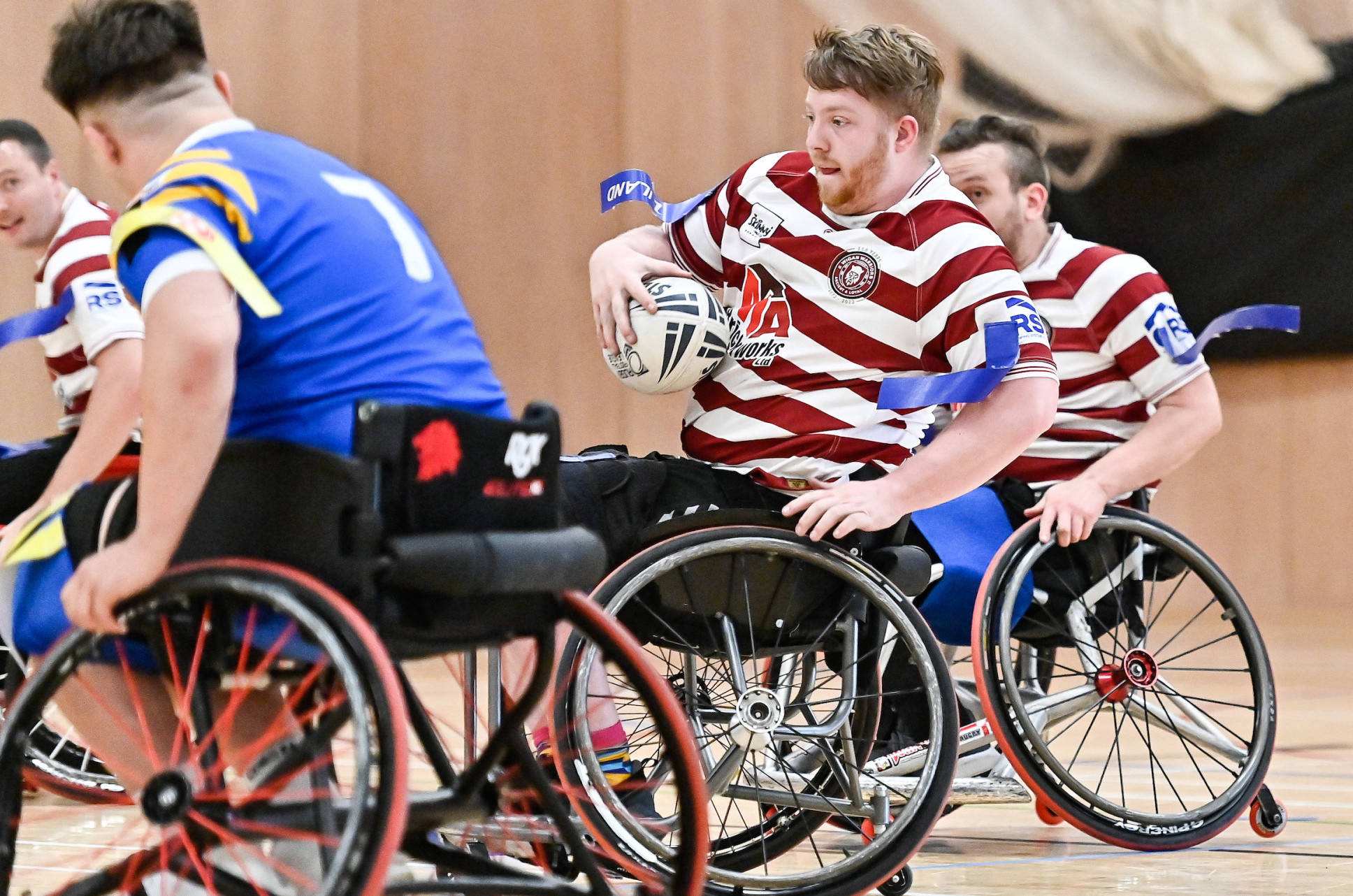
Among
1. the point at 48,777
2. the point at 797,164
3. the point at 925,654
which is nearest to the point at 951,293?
the point at 797,164

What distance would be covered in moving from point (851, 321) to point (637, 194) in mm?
405

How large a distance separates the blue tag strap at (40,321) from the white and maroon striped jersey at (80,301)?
0.5 inches

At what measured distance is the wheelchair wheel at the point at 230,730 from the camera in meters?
1.32

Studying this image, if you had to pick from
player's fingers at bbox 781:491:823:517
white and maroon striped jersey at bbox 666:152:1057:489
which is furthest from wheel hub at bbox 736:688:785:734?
white and maroon striped jersey at bbox 666:152:1057:489

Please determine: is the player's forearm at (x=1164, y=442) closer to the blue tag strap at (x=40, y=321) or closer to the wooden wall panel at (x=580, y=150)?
the blue tag strap at (x=40, y=321)

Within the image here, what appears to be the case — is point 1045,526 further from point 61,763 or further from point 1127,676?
point 61,763

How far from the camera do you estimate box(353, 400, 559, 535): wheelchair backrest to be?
1.49 m

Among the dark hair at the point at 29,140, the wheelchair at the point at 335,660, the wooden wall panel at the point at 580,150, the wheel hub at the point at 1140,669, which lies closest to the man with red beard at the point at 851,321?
the wheel hub at the point at 1140,669

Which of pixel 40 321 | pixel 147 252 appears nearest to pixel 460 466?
pixel 147 252

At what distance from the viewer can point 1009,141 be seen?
3.11m

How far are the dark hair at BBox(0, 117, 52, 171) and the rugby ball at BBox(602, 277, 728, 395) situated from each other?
1.48 metres

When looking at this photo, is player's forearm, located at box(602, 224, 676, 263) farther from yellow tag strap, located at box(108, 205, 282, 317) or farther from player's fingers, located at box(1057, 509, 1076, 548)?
yellow tag strap, located at box(108, 205, 282, 317)

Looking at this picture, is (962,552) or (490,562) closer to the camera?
(490,562)

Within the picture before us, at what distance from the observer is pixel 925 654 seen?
206 cm
